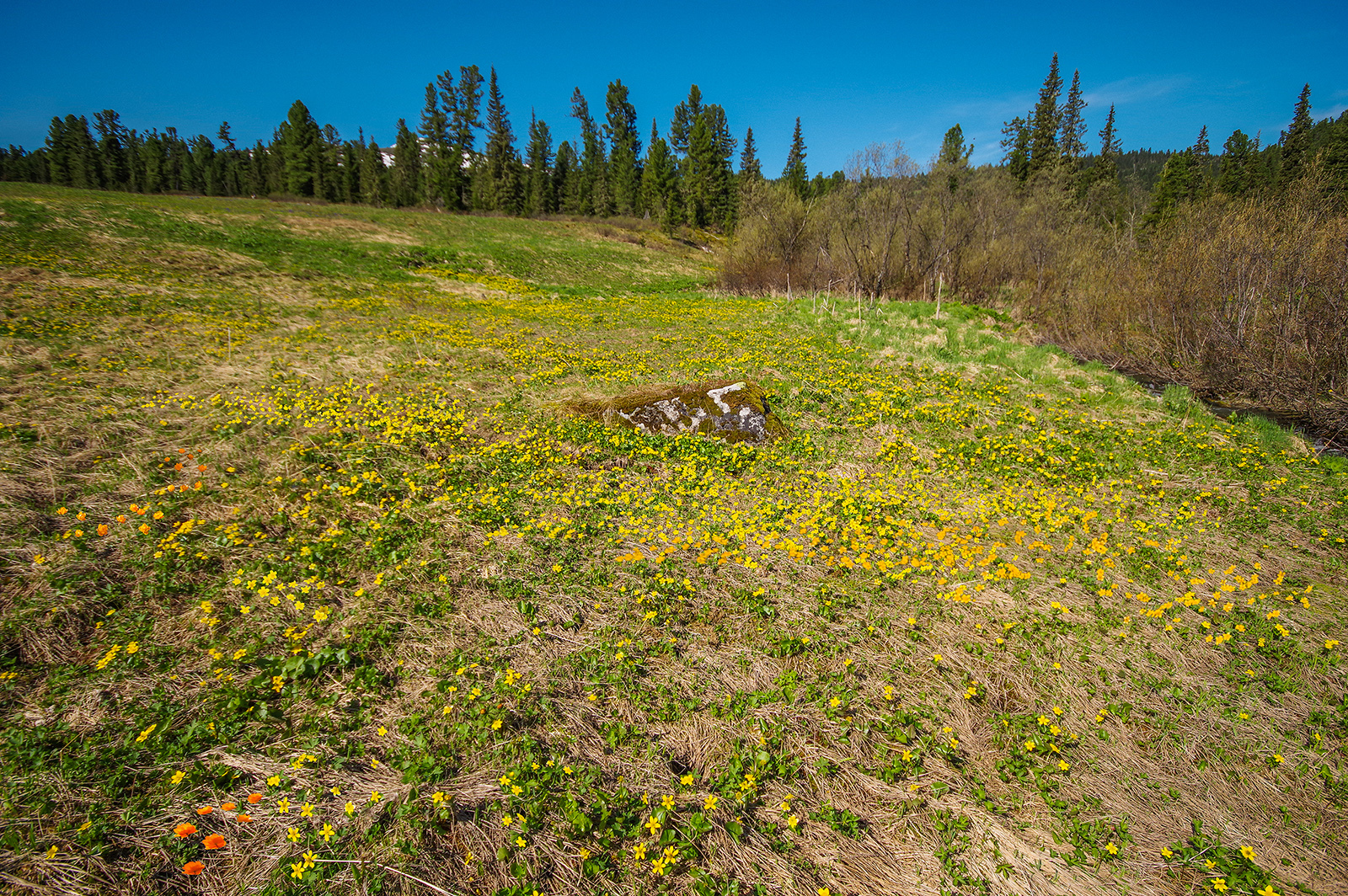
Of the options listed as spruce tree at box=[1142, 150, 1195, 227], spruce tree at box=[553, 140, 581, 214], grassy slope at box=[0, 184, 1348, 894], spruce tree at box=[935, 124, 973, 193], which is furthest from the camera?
spruce tree at box=[553, 140, 581, 214]

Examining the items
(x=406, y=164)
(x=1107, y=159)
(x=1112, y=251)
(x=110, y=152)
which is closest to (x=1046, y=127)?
(x=1107, y=159)

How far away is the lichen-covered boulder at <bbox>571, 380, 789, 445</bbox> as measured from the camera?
8.04 m

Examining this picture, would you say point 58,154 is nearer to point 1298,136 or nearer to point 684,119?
point 684,119

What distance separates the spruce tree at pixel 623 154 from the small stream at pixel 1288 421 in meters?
53.5

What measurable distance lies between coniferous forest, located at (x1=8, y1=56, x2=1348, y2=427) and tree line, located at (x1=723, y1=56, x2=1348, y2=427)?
0.06 m

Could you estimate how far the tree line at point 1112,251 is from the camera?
1022 centimetres

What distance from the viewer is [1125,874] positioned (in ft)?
9.57

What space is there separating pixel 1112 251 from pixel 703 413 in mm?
18837

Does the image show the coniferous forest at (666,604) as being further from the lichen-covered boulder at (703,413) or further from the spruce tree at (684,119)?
the spruce tree at (684,119)

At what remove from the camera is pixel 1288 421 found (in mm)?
10195

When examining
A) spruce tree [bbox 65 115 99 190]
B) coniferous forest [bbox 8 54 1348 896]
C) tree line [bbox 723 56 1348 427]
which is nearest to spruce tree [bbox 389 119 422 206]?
spruce tree [bbox 65 115 99 190]

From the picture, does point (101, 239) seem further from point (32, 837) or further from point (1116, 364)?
point (1116, 364)

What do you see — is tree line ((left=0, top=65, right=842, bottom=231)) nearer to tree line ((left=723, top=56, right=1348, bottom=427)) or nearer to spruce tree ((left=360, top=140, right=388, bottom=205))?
spruce tree ((left=360, top=140, right=388, bottom=205))

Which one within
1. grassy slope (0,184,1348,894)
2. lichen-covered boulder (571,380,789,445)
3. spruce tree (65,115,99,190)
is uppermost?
spruce tree (65,115,99,190)
